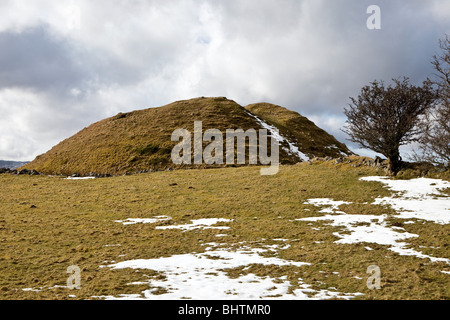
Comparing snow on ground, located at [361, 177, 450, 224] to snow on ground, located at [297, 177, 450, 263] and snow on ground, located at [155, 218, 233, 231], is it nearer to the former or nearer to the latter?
snow on ground, located at [297, 177, 450, 263]

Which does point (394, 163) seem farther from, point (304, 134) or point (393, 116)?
point (304, 134)

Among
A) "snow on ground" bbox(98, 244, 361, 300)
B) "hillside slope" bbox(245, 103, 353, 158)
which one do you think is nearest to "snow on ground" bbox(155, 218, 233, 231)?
"snow on ground" bbox(98, 244, 361, 300)

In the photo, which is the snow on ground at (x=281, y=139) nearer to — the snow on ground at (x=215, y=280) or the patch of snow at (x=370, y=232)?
the patch of snow at (x=370, y=232)

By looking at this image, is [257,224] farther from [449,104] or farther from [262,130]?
[262,130]

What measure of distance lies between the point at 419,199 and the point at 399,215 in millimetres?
5602

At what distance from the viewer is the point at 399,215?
21984 mm

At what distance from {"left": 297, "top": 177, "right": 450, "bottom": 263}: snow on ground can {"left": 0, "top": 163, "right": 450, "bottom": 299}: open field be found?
19 cm

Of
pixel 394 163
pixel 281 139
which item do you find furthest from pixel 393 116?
pixel 281 139

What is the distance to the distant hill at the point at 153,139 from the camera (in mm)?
67688

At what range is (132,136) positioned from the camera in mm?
78812

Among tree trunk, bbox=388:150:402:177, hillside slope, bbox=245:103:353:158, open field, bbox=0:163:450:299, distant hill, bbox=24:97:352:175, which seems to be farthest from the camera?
hillside slope, bbox=245:103:353:158

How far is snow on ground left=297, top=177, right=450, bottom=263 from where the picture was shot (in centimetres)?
1705
